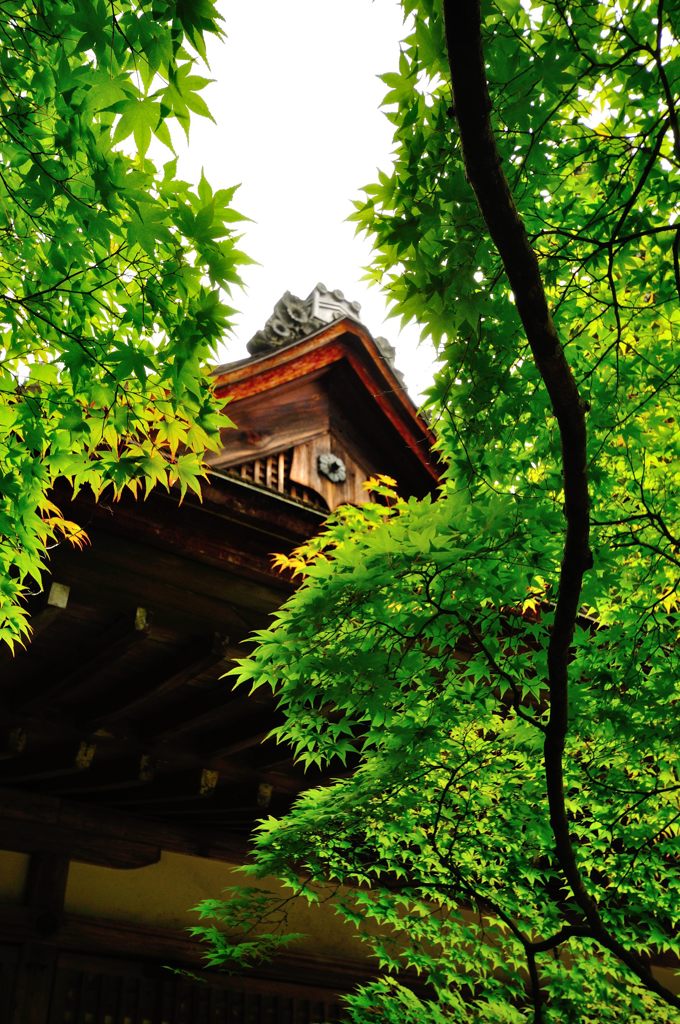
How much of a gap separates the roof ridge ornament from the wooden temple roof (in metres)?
1.94

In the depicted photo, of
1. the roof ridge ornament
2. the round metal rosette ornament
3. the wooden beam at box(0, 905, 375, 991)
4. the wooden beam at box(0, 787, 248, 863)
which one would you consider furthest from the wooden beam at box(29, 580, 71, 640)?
the roof ridge ornament

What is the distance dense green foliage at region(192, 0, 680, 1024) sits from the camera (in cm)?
271

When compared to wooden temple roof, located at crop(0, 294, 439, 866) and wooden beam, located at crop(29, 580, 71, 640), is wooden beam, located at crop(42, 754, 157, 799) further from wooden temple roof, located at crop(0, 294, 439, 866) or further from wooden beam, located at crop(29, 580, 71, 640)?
wooden beam, located at crop(29, 580, 71, 640)

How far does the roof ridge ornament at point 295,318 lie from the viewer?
886 centimetres

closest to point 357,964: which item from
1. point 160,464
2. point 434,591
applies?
Result: point 434,591

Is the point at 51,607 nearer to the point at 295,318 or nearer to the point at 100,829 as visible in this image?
the point at 100,829

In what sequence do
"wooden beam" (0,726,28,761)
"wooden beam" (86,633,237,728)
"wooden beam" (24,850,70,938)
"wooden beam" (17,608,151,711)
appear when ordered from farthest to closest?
"wooden beam" (24,850,70,938) < "wooden beam" (0,726,28,761) < "wooden beam" (86,633,237,728) < "wooden beam" (17,608,151,711)

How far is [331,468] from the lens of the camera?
8250 mm

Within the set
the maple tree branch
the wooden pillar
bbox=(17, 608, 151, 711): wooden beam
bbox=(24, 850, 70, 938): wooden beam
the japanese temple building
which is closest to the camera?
the maple tree branch

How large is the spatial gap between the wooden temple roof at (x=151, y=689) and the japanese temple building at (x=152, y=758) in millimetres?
11

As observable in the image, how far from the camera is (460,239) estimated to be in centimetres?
264

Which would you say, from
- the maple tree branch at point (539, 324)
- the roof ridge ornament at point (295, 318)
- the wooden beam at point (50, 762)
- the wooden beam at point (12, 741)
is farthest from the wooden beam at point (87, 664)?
the roof ridge ornament at point (295, 318)

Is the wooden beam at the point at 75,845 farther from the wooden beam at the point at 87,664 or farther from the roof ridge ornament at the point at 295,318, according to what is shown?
the roof ridge ornament at the point at 295,318

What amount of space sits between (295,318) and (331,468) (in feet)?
6.48
